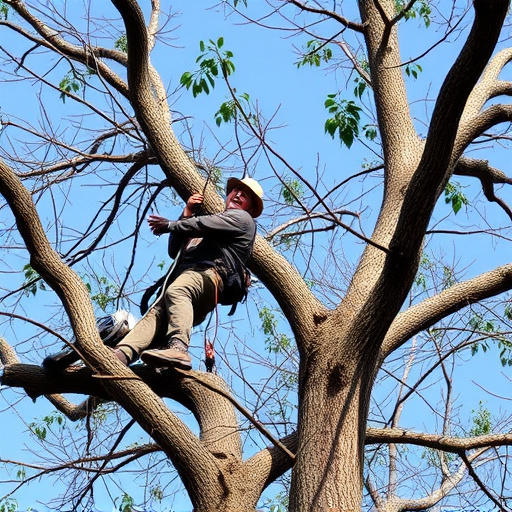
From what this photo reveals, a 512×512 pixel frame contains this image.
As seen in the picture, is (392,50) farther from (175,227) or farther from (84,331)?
(84,331)

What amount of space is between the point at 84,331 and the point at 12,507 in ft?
9.12

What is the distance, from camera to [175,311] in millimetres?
4703

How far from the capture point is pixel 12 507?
6484 mm

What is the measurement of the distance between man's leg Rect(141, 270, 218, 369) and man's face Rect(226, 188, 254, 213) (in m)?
0.52

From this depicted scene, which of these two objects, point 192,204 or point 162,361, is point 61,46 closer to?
point 192,204

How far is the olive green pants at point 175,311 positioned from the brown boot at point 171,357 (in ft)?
0.25

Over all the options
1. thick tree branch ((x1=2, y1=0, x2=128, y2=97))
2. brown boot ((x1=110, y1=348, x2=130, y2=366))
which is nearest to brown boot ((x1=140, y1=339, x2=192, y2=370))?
brown boot ((x1=110, y1=348, x2=130, y2=366))

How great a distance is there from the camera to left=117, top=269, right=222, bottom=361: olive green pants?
A: 15.4 ft

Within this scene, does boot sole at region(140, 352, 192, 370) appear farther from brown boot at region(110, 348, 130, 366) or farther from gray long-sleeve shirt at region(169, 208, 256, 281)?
gray long-sleeve shirt at region(169, 208, 256, 281)

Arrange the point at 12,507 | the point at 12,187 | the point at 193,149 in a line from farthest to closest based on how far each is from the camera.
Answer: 1. the point at 12,507
2. the point at 193,149
3. the point at 12,187

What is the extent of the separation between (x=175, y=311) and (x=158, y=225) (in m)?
0.47

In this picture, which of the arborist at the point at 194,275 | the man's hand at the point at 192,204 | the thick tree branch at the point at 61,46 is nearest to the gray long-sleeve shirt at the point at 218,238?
the arborist at the point at 194,275

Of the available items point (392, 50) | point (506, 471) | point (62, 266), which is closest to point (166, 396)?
point (62, 266)

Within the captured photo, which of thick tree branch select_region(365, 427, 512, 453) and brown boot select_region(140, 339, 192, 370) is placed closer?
brown boot select_region(140, 339, 192, 370)
